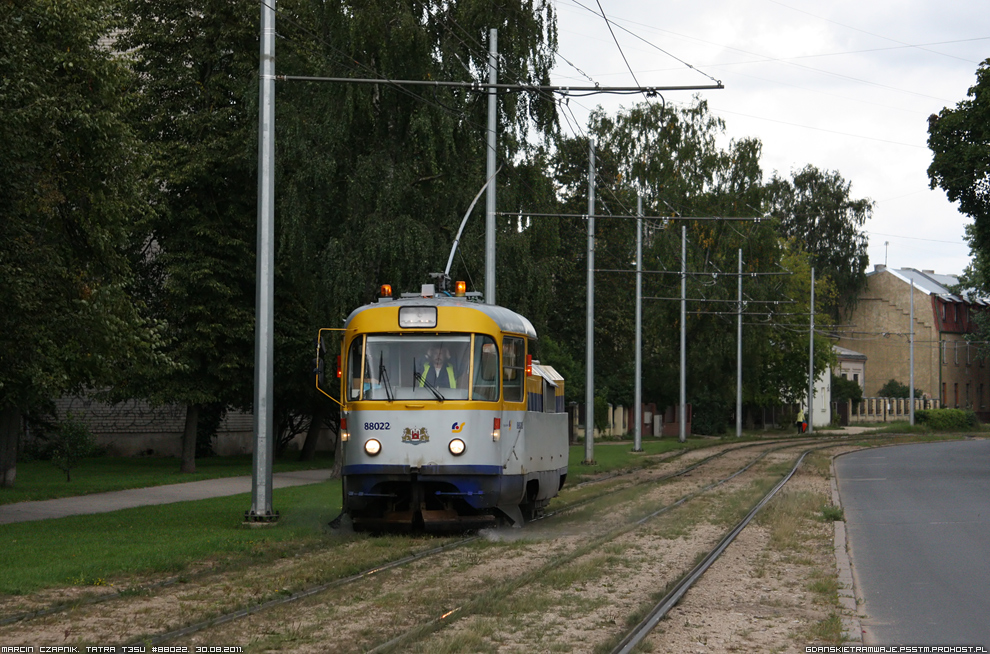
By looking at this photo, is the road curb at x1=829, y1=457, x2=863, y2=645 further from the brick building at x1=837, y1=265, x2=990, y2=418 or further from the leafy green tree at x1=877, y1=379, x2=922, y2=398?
the brick building at x1=837, y1=265, x2=990, y2=418

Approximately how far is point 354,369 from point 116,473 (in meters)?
17.4

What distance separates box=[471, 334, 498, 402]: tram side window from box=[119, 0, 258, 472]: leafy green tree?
1645 centimetres

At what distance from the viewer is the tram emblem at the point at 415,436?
15.9 metres

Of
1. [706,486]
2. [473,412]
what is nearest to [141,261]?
[706,486]

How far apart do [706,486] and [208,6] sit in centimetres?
1737

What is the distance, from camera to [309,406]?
36.8 m

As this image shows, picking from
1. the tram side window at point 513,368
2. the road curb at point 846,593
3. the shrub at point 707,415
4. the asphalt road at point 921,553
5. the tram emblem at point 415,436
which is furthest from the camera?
the shrub at point 707,415

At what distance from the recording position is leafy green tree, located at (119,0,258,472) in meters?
31.6

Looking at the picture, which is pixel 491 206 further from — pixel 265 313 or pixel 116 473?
pixel 116 473

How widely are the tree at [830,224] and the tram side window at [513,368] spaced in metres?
74.3

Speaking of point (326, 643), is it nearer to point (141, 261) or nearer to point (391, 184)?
point (391, 184)

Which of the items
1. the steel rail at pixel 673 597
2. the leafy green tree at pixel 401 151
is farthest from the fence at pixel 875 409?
the steel rail at pixel 673 597

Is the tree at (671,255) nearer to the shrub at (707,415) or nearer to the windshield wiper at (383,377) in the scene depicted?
the shrub at (707,415)

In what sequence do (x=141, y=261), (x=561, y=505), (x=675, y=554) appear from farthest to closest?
(x=141, y=261), (x=561, y=505), (x=675, y=554)
